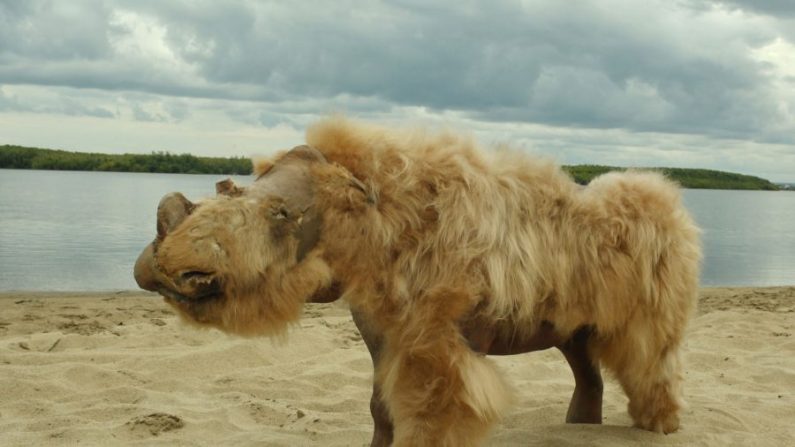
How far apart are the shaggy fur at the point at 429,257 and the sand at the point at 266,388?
490 millimetres

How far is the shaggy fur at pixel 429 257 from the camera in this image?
3055 mm

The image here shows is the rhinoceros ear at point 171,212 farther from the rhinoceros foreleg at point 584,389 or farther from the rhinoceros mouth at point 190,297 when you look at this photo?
the rhinoceros foreleg at point 584,389

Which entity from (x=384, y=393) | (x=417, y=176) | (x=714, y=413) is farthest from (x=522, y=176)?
(x=714, y=413)

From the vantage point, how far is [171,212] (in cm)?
299

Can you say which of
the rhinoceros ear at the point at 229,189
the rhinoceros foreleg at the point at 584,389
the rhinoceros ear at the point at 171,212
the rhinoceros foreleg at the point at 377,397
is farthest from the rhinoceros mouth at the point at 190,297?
the rhinoceros foreleg at the point at 584,389

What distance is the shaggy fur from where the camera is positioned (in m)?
3.05

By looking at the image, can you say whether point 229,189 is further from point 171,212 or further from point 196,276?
point 196,276

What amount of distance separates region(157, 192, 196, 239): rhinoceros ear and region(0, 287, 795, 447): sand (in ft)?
1.61

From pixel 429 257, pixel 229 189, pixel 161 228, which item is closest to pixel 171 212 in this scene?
pixel 161 228

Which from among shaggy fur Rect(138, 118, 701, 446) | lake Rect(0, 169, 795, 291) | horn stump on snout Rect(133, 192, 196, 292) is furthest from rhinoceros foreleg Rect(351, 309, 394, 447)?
lake Rect(0, 169, 795, 291)

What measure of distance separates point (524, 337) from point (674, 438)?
132 cm

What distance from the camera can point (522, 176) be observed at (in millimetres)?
3576

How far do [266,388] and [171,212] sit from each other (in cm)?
304

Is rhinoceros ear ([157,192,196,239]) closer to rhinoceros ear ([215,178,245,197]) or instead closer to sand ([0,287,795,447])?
rhinoceros ear ([215,178,245,197])
